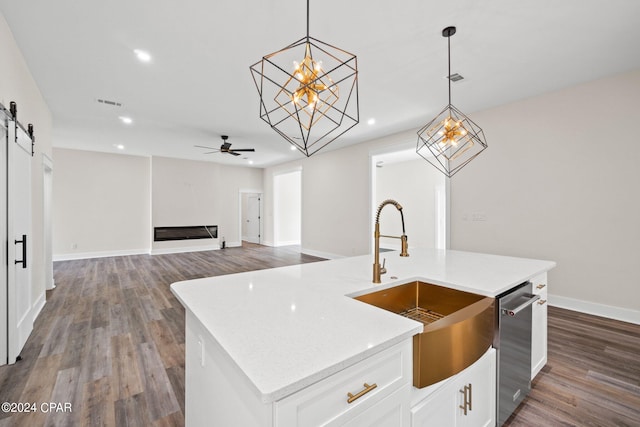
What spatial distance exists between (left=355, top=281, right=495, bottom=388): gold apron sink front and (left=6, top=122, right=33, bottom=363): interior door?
2811mm

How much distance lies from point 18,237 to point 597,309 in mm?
5963

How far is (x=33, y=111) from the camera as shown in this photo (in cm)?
327

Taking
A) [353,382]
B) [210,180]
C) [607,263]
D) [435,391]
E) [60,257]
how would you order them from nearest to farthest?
[353,382]
[435,391]
[607,263]
[60,257]
[210,180]

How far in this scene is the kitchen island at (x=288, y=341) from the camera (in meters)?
0.74

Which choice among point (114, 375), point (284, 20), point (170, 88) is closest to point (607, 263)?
point (284, 20)

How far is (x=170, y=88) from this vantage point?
353 centimetres

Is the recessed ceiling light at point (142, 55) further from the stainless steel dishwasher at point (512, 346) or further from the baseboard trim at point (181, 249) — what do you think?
the baseboard trim at point (181, 249)

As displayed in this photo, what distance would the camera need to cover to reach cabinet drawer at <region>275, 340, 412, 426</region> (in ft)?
2.33

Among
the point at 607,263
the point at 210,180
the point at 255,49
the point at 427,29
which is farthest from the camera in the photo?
the point at 210,180

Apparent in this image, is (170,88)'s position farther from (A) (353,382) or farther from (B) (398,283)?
(A) (353,382)

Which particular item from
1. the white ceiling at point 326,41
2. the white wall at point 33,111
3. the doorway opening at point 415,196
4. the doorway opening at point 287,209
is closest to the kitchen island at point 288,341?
the white ceiling at point 326,41

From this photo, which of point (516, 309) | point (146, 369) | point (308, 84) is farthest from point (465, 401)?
point (146, 369)

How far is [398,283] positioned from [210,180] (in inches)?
324

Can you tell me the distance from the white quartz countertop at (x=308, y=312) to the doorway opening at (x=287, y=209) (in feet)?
25.4
